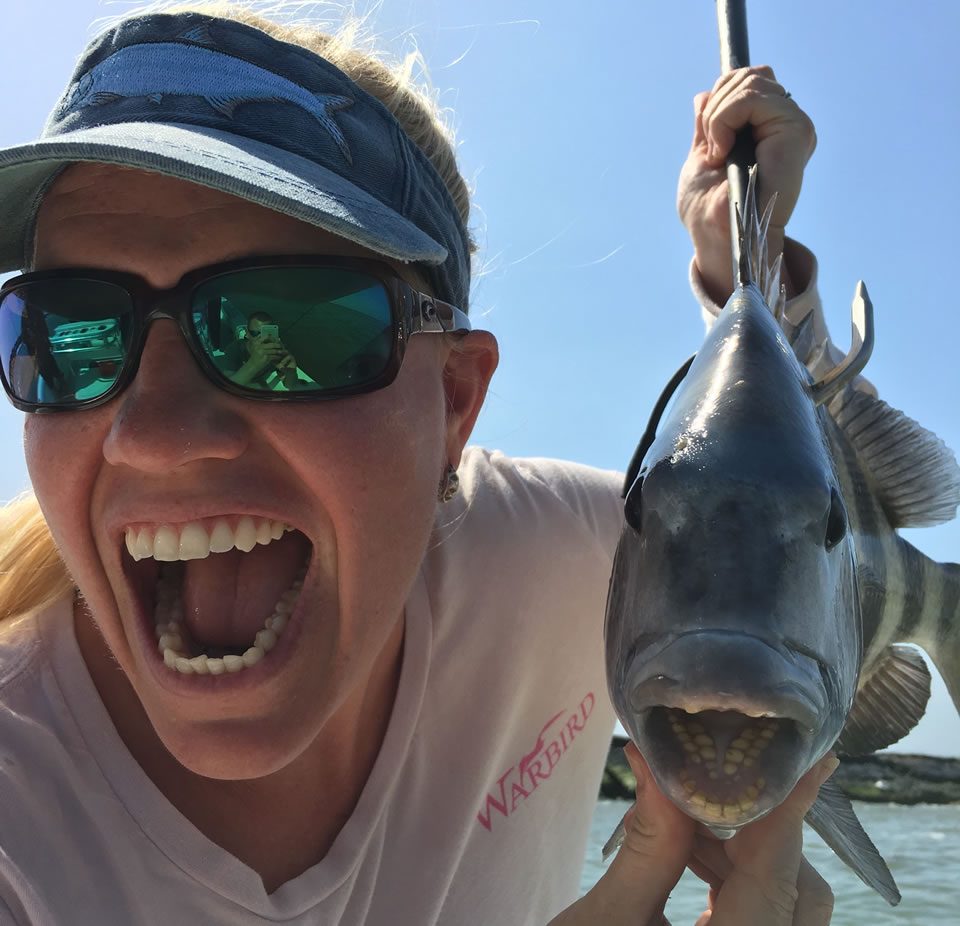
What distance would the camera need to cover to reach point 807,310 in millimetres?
1581

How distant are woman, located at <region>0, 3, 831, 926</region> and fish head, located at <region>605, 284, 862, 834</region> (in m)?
0.31

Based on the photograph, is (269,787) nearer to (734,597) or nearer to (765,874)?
(765,874)

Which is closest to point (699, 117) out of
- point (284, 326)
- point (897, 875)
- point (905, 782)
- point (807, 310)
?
point (807, 310)

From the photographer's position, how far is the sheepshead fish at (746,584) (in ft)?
2.82

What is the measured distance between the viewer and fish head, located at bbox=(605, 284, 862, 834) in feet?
2.81

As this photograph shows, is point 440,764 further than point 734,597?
Yes

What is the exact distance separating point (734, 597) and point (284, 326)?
3.00ft

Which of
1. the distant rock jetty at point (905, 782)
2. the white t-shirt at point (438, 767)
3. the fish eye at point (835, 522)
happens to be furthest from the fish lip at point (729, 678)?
the distant rock jetty at point (905, 782)

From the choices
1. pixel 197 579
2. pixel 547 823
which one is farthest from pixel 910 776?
pixel 197 579

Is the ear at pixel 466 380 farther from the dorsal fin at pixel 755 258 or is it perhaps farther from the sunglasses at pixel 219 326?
the dorsal fin at pixel 755 258

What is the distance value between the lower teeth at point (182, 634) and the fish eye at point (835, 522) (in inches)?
37.6

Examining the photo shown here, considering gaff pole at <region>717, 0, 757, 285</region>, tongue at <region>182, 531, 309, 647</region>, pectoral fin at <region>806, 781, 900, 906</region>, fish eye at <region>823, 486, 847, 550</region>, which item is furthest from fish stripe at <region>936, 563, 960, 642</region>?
tongue at <region>182, 531, 309, 647</region>

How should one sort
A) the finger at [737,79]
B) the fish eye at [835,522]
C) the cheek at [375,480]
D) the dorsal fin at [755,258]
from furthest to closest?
1. the finger at [737,79]
2. the cheek at [375,480]
3. the dorsal fin at [755,258]
4. the fish eye at [835,522]

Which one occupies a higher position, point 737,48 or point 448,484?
point 737,48
